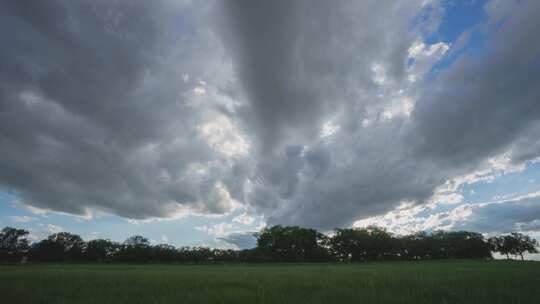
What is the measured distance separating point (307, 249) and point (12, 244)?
167327 mm

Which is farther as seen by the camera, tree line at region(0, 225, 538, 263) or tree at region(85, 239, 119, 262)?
tree at region(85, 239, 119, 262)

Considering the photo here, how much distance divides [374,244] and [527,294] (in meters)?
137

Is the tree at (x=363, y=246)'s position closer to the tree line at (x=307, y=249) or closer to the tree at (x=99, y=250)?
the tree line at (x=307, y=249)

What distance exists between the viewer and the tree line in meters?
130

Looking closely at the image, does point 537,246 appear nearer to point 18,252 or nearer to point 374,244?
point 374,244

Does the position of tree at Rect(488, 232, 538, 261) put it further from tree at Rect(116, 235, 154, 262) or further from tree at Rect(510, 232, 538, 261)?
tree at Rect(116, 235, 154, 262)

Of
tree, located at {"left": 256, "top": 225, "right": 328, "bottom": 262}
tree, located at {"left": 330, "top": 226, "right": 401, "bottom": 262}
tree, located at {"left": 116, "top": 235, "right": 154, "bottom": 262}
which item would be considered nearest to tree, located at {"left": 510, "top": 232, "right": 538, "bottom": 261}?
tree, located at {"left": 330, "top": 226, "right": 401, "bottom": 262}

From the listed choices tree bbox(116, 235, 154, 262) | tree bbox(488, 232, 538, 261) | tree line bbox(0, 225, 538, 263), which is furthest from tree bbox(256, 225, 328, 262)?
tree bbox(488, 232, 538, 261)

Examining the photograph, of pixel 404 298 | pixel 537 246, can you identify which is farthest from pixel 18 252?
pixel 537 246

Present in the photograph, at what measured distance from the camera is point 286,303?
7.38 metres

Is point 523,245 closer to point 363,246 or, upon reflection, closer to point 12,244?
point 363,246

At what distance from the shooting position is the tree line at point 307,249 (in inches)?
5128

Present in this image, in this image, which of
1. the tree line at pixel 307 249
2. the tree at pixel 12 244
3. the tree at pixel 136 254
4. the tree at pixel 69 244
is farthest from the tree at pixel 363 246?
the tree at pixel 12 244

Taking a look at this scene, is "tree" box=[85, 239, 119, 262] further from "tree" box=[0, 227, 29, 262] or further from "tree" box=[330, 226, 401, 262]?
"tree" box=[330, 226, 401, 262]
